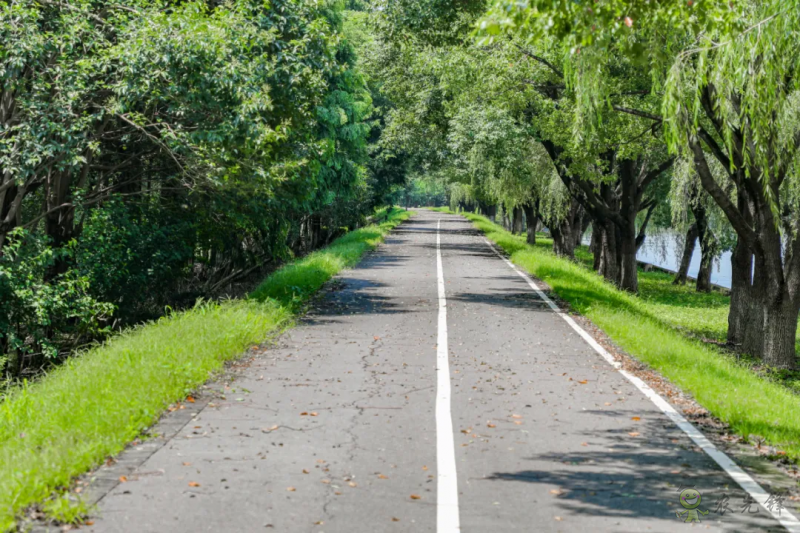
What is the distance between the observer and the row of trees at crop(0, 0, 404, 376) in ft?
48.3

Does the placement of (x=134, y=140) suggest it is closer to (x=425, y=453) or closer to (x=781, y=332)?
(x=425, y=453)

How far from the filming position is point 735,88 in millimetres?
11227

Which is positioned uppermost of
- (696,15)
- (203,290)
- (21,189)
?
(696,15)

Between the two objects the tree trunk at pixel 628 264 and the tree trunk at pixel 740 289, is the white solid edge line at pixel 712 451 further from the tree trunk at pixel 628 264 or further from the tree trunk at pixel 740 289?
the tree trunk at pixel 628 264

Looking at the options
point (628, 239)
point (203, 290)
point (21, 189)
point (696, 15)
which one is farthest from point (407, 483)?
point (628, 239)

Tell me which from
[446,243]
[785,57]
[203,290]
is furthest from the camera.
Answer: [446,243]

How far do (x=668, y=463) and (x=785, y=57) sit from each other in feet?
21.7

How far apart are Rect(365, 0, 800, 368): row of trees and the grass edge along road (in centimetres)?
444

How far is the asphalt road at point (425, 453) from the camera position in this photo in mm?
5902

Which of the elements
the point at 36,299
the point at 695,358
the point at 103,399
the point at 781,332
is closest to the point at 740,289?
the point at 781,332

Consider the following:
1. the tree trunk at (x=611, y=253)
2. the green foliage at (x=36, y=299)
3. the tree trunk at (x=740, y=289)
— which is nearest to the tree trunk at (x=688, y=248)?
the tree trunk at (x=611, y=253)

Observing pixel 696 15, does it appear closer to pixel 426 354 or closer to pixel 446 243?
pixel 426 354

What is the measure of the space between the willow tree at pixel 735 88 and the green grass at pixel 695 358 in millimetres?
1666

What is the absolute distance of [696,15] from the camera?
28.6ft
